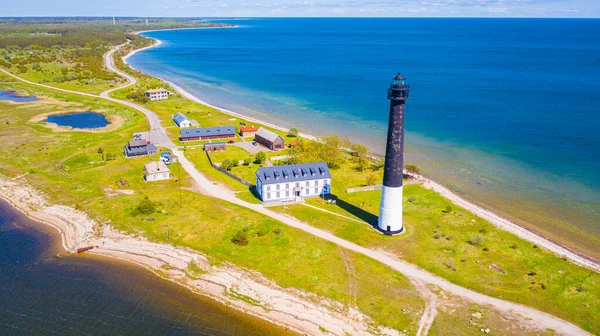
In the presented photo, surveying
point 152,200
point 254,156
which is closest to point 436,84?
point 254,156

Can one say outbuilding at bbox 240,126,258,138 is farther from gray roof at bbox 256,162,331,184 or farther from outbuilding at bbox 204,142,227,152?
gray roof at bbox 256,162,331,184

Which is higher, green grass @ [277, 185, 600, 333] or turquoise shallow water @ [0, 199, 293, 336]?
green grass @ [277, 185, 600, 333]

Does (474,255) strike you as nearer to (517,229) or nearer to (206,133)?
(517,229)

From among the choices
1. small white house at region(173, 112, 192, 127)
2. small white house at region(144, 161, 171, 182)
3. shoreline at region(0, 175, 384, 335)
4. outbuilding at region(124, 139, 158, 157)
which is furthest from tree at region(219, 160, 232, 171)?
small white house at region(173, 112, 192, 127)

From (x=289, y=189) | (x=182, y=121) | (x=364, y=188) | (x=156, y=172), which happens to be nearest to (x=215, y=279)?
(x=289, y=189)

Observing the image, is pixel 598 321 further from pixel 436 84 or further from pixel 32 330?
pixel 436 84

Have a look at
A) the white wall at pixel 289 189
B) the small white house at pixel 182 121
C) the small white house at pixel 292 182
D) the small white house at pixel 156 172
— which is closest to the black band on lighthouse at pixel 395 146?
the small white house at pixel 292 182
